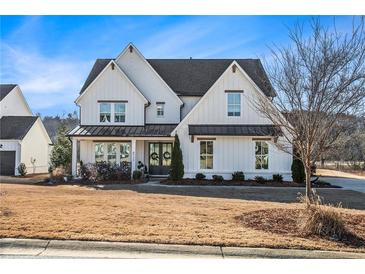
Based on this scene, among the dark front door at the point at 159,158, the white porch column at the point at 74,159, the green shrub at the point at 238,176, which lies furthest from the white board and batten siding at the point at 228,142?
the white porch column at the point at 74,159

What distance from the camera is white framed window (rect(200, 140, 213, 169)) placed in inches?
918

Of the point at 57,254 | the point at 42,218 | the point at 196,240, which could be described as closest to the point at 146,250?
the point at 196,240

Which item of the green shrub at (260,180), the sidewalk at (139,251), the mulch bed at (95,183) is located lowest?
the sidewalk at (139,251)

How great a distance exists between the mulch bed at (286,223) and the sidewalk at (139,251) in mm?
1049

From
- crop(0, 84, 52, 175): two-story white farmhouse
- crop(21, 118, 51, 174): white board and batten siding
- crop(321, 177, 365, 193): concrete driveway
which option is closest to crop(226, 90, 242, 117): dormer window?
crop(321, 177, 365, 193): concrete driveway

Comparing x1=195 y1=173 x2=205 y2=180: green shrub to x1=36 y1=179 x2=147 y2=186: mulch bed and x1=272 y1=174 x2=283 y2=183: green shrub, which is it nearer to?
x1=36 y1=179 x2=147 y2=186: mulch bed

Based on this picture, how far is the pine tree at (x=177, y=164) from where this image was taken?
22188 millimetres

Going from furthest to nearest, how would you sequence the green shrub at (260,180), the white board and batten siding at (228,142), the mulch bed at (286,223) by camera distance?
the white board and batten siding at (228,142) < the green shrub at (260,180) < the mulch bed at (286,223)

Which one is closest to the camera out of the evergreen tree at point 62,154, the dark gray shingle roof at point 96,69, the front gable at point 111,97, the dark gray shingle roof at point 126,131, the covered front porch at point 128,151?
the dark gray shingle roof at point 126,131

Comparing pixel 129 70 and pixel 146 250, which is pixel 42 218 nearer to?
pixel 146 250

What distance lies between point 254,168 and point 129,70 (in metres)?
11.1

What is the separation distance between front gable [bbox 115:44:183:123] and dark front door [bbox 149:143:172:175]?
5.74 feet

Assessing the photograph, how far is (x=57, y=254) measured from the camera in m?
6.80

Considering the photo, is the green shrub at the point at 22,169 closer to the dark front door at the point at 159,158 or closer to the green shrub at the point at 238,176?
the dark front door at the point at 159,158
